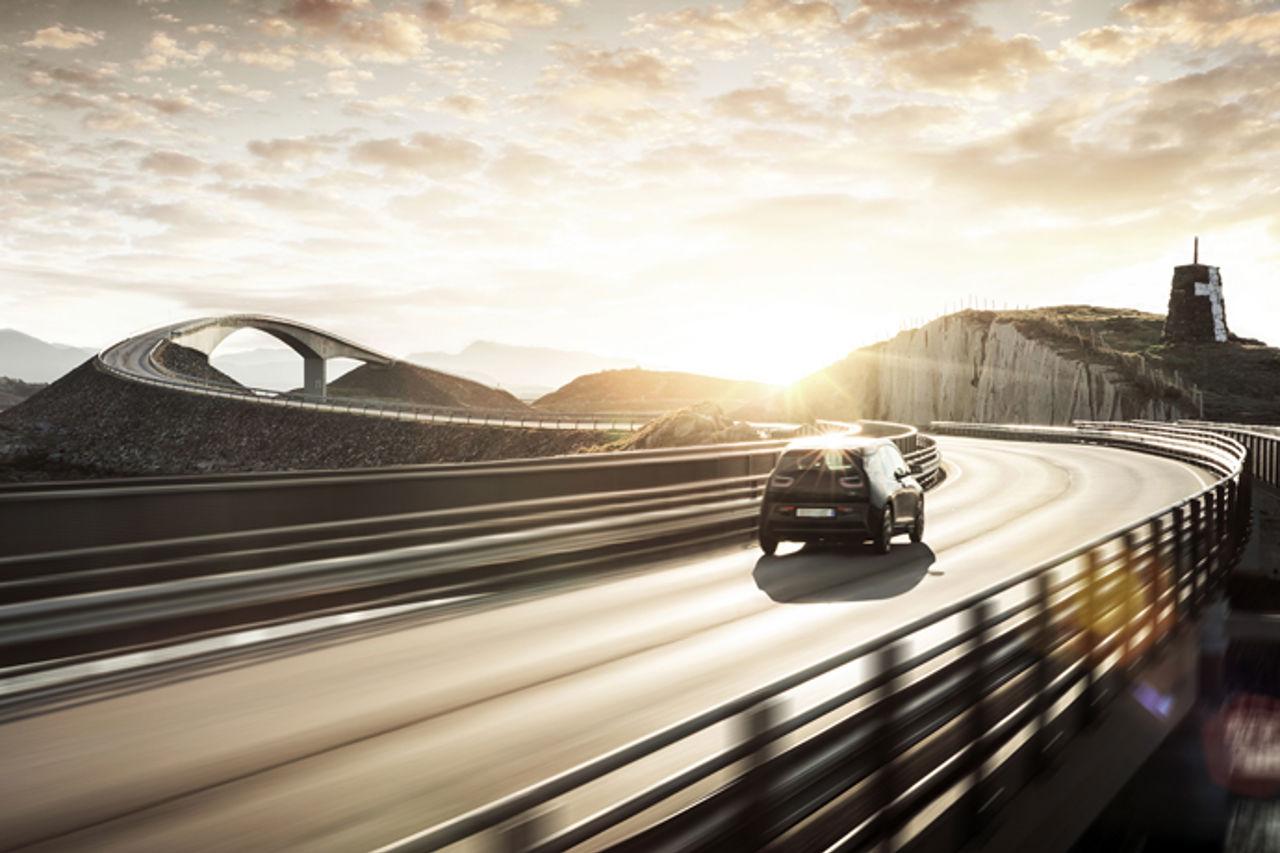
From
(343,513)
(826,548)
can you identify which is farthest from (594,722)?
(826,548)

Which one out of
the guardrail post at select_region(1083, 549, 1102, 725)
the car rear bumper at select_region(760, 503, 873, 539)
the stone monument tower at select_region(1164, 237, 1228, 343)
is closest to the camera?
the guardrail post at select_region(1083, 549, 1102, 725)

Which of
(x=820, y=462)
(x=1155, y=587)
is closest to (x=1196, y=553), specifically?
(x=1155, y=587)

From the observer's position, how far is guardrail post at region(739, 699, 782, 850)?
345 centimetres

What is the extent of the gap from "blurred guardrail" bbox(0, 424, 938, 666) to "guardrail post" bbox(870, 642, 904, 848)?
6225mm

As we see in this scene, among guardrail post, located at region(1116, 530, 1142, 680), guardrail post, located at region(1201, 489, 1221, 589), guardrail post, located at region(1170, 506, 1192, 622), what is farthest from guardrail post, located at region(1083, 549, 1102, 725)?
guardrail post, located at region(1201, 489, 1221, 589)

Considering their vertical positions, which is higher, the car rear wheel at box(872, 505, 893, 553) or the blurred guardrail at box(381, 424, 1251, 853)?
the blurred guardrail at box(381, 424, 1251, 853)

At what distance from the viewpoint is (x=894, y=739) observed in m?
4.55

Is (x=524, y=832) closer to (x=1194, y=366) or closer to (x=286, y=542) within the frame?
(x=286, y=542)

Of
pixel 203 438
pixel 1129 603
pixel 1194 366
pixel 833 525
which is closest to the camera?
pixel 1129 603

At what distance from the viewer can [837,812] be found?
4113 millimetres

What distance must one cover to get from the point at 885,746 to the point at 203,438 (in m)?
96.7

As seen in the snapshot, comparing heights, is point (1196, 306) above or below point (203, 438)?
above

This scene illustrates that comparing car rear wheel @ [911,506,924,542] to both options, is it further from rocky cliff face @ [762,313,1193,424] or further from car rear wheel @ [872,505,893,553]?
rocky cliff face @ [762,313,1193,424]

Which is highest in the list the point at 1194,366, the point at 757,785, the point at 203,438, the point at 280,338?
the point at 280,338
